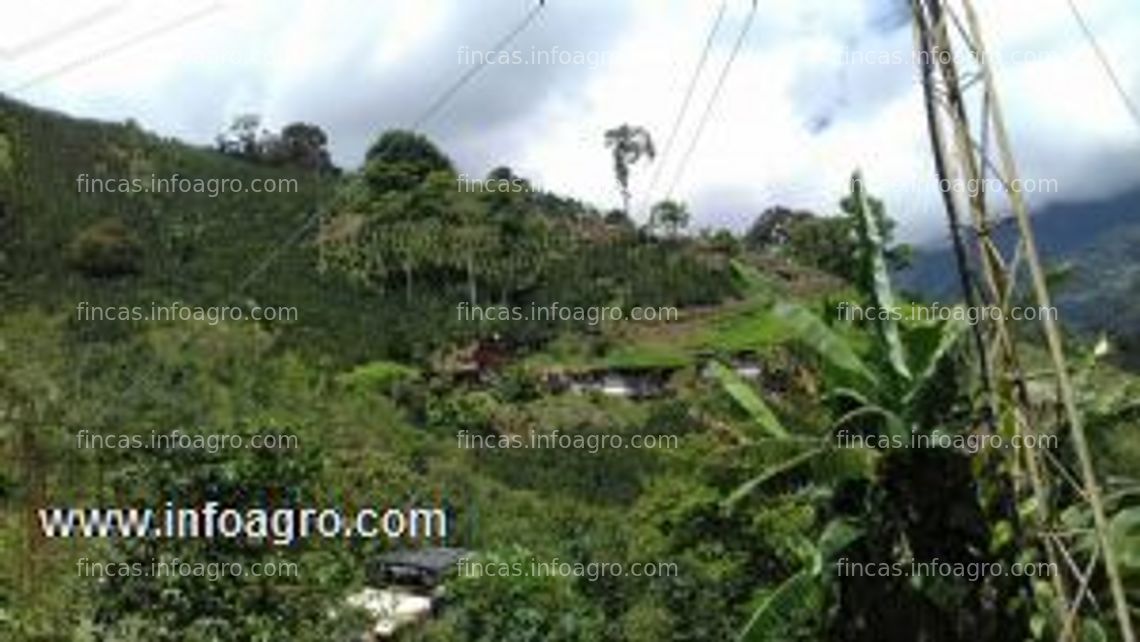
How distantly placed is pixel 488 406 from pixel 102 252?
19675 mm

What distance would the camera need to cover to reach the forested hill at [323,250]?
2643 inches

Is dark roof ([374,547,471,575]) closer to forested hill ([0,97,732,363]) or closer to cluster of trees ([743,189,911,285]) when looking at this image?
forested hill ([0,97,732,363])

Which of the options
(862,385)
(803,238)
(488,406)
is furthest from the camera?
(803,238)

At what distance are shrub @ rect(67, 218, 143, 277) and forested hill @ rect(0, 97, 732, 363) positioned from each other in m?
0.08

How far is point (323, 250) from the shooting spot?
79.6 m

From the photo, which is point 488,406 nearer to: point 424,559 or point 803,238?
point 424,559

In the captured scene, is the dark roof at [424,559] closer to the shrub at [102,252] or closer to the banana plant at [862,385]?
the shrub at [102,252]

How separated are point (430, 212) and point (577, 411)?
71.7ft

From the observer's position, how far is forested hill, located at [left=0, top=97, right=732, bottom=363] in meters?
67.1

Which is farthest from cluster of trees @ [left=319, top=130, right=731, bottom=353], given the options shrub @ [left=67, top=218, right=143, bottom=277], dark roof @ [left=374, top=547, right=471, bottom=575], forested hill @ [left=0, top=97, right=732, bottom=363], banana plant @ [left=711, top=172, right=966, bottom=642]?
banana plant @ [left=711, top=172, right=966, bottom=642]

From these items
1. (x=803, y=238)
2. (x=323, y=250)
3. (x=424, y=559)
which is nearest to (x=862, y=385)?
(x=424, y=559)

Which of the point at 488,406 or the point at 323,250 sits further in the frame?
the point at 323,250

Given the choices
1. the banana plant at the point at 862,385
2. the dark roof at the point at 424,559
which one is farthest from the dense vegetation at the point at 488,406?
the dark roof at the point at 424,559

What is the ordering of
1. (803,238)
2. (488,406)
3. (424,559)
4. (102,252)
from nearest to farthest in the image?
(424,559), (488,406), (102,252), (803,238)
